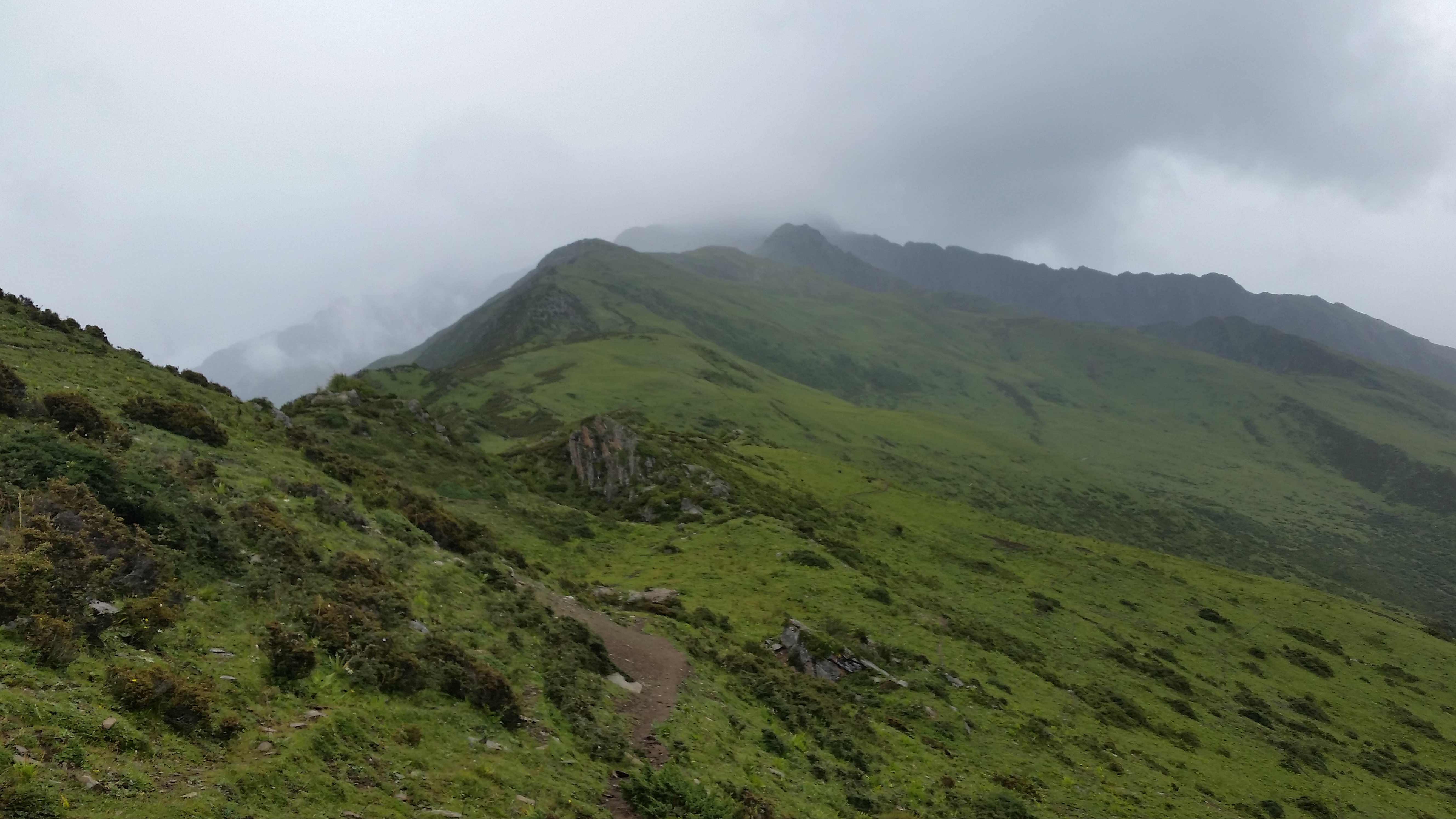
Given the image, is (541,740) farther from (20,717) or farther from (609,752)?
(20,717)

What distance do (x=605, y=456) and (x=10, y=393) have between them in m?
37.2

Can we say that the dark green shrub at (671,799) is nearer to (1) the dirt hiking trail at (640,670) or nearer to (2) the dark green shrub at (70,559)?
(1) the dirt hiking trail at (640,670)

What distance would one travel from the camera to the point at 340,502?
2269 centimetres

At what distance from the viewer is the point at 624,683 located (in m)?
21.0

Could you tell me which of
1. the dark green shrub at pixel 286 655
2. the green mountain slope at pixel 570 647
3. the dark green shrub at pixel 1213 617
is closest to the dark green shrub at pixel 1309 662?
the green mountain slope at pixel 570 647

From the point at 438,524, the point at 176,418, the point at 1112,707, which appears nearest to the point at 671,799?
the point at 438,524

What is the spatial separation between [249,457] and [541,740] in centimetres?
1593

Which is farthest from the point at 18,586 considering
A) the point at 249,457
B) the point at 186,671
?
the point at 249,457

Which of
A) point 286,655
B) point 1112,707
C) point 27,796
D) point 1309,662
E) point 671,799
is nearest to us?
point 27,796

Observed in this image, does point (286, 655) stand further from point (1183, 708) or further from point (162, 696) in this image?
point (1183, 708)

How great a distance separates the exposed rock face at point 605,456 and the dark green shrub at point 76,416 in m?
33.9

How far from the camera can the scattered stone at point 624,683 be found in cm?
2069

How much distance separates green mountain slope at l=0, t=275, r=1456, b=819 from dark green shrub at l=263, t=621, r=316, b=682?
82mm

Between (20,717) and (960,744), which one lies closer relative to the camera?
(20,717)
